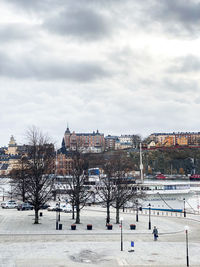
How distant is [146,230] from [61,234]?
10286 millimetres

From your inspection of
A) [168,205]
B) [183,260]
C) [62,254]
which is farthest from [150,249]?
[168,205]

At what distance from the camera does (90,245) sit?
34.4 m

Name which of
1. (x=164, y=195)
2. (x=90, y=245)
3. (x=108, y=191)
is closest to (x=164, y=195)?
(x=164, y=195)

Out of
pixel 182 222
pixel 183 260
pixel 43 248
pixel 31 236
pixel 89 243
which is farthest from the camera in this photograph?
pixel 182 222

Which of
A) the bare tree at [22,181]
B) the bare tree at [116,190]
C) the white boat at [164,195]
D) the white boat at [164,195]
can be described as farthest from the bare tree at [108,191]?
the white boat at [164,195]

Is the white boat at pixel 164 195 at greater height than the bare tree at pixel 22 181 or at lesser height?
lesser

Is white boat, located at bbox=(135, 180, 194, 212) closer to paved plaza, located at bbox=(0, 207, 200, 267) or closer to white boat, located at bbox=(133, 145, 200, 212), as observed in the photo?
white boat, located at bbox=(133, 145, 200, 212)

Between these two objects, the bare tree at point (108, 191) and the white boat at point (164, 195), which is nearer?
the bare tree at point (108, 191)

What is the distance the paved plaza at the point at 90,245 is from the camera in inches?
1099

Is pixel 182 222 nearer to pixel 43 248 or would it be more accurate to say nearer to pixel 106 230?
pixel 106 230

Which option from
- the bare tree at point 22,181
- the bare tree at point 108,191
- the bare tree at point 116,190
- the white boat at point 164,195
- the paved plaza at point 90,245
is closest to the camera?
the paved plaza at point 90,245

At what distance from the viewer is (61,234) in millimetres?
40375

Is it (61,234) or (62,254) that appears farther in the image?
(61,234)

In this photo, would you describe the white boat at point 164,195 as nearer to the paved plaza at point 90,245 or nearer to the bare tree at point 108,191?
the bare tree at point 108,191
